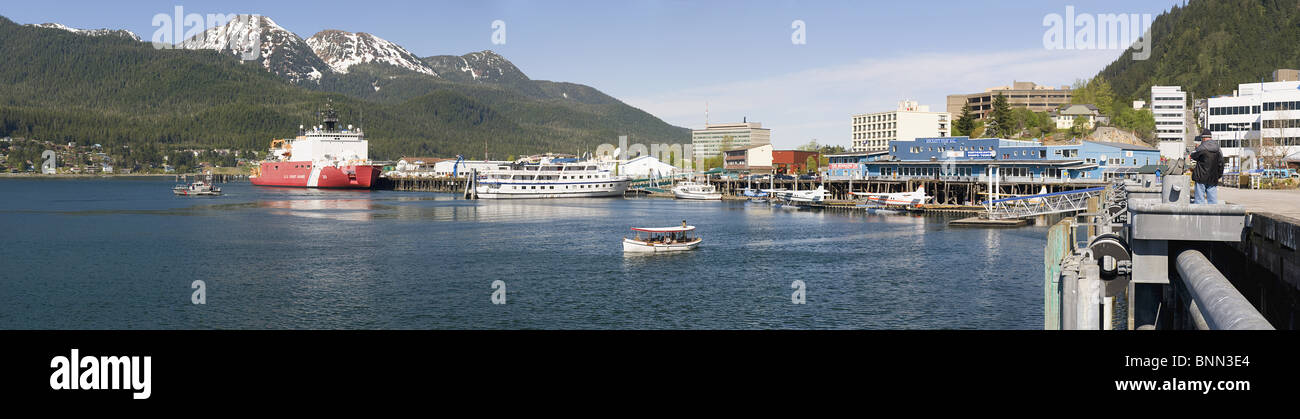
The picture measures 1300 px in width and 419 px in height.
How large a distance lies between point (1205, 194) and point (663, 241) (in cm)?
4024

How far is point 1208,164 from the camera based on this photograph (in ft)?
41.4

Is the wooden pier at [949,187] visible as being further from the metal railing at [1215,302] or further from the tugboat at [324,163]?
the tugboat at [324,163]

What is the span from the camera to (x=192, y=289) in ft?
125

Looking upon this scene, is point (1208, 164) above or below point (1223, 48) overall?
below

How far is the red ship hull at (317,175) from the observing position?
156750 mm

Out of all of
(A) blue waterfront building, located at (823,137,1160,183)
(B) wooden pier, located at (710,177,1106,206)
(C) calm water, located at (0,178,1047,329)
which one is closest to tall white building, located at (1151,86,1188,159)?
(A) blue waterfront building, located at (823,137,1160,183)

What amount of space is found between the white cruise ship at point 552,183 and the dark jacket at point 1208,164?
119 metres

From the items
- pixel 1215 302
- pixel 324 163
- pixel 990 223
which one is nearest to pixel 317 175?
pixel 324 163

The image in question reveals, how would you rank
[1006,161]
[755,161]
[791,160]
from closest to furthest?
[1006,161]
[791,160]
[755,161]

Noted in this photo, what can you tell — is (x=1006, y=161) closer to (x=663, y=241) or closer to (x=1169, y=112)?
(x=663, y=241)
